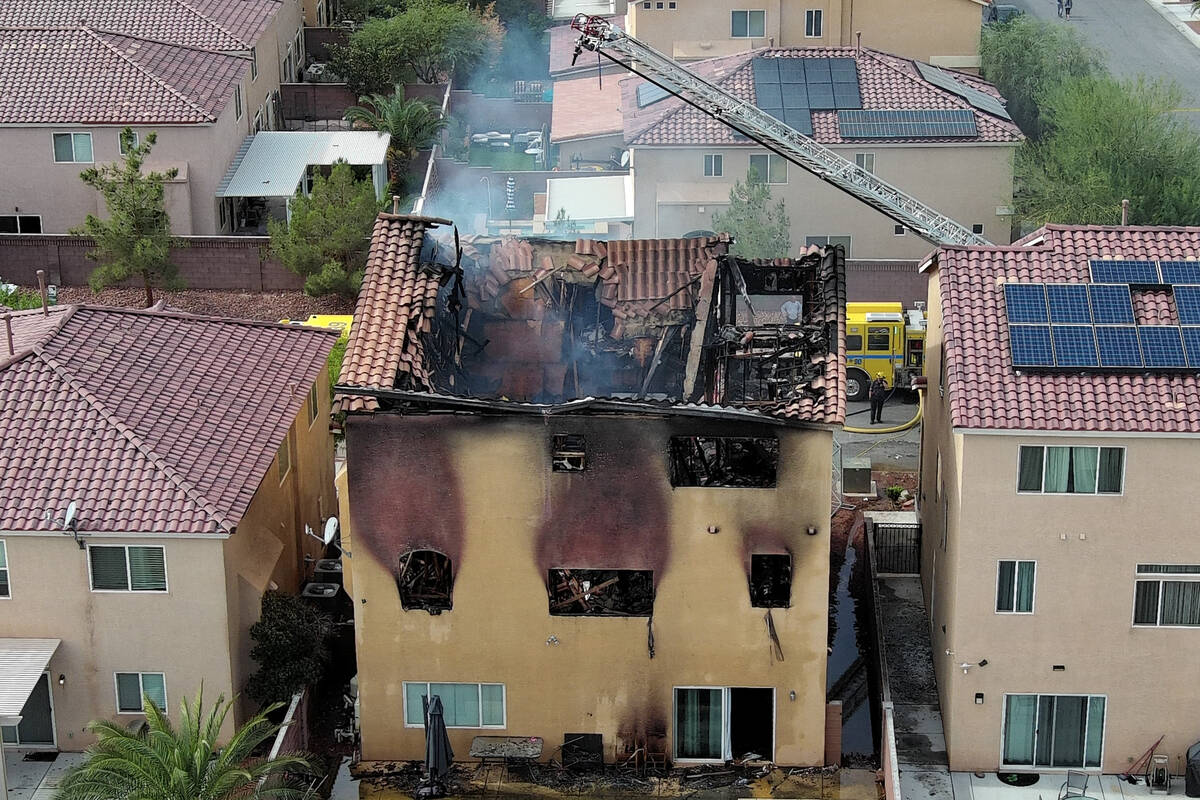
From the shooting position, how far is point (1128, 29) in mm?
84938

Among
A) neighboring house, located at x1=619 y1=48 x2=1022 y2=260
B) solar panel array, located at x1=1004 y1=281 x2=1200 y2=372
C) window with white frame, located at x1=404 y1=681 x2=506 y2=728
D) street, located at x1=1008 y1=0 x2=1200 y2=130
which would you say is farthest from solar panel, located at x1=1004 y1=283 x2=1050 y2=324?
street, located at x1=1008 y1=0 x2=1200 y2=130

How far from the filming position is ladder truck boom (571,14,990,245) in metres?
42.6

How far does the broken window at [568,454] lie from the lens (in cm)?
3075

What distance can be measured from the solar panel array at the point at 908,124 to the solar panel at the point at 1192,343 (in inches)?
955

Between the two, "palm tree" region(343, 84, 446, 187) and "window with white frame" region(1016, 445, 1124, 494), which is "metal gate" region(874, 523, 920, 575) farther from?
"palm tree" region(343, 84, 446, 187)

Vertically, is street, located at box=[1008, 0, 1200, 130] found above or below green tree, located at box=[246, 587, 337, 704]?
above

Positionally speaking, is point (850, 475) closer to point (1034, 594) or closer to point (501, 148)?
point (1034, 594)

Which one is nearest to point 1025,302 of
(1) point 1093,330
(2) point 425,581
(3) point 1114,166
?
(1) point 1093,330

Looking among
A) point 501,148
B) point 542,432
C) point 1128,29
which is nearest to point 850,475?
point 542,432

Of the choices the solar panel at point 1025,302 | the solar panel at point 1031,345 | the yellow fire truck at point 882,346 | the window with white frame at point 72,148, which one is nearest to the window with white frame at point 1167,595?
the solar panel at point 1031,345

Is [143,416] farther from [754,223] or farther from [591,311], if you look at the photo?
[754,223]

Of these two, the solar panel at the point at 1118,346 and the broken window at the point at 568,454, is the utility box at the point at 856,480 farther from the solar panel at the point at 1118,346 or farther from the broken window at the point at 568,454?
the broken window at the point at 568,454

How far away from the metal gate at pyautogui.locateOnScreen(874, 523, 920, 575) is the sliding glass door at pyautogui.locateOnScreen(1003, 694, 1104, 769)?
23.9ft

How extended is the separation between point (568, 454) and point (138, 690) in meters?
8.41
